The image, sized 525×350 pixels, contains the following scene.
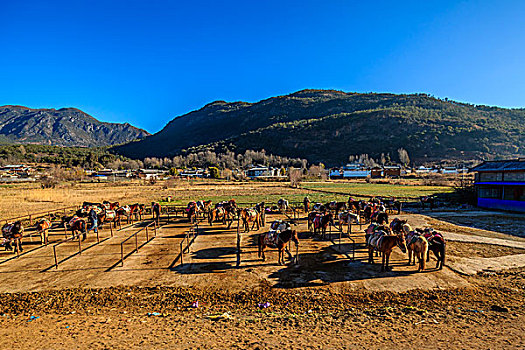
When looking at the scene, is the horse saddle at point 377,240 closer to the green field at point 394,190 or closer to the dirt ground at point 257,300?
the dirt ground at point 257,300

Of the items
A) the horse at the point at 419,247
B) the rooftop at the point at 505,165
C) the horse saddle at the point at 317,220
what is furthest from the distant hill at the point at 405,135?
the horse at the point at 419,247

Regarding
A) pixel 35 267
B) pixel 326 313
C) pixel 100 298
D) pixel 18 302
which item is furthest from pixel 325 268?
pixel 35 267

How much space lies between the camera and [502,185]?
2677cm

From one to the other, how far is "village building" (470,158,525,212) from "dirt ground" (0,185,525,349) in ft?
53.7

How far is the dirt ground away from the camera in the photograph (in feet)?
21.2

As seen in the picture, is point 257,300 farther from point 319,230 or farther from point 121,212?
point 121,212

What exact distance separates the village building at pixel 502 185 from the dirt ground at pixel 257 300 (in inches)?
644

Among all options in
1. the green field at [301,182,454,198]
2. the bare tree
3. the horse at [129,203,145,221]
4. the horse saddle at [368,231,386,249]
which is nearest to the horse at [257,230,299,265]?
the horse saddle at [368,231,386,249]

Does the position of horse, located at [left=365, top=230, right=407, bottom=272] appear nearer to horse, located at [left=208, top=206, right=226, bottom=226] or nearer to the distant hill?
horse, located at [left=208, top=206, right=226, bottom=226]

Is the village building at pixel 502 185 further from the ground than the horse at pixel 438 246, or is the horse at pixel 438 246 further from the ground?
the village building at pixel 502 185

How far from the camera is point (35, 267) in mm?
11344

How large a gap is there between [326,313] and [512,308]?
5.36 meters

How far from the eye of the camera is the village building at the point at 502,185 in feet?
83.4

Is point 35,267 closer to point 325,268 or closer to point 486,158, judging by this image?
point 325,268
